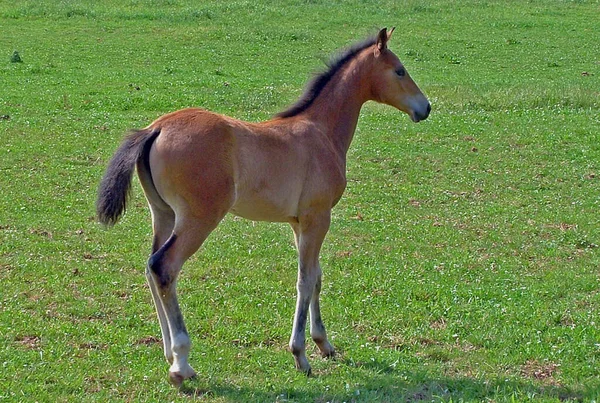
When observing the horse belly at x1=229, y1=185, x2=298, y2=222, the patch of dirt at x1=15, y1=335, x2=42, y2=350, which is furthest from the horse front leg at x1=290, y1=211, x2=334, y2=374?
the patch of dirt at x1=15, y1=335, x2=42, y2=350

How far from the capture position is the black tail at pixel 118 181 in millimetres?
6047

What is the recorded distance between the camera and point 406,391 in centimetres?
622

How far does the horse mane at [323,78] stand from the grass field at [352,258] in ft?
0.86

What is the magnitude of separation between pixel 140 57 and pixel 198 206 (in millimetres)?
20053

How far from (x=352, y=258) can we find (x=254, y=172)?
3.26 metres

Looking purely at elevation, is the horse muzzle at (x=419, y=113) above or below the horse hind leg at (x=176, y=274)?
above

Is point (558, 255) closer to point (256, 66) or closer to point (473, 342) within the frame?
point (473, 342)

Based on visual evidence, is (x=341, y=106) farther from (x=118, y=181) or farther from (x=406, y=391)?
(x=406, y=391)

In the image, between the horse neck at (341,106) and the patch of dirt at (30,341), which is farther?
the horse neck at (341,106)

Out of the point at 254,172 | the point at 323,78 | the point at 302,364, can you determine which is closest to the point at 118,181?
the point at 254,172

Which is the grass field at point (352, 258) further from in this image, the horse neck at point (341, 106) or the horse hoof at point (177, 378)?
the horse neck at point (341, 106)

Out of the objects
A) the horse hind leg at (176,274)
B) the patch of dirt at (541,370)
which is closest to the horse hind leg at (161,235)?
the horse hind leg at (176,274)

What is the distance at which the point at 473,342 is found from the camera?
24.1 feet

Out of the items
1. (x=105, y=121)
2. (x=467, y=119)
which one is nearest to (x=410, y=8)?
(x=467, y=119)
